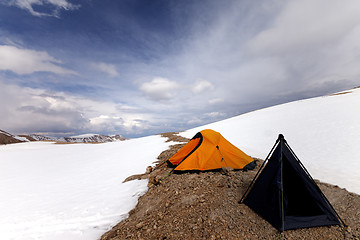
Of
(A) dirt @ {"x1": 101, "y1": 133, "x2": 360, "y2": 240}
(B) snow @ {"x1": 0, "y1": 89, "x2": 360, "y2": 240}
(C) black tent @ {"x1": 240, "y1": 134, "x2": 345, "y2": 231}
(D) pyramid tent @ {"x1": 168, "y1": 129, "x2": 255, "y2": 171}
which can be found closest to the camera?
(A) dirt @ {"x1": 101, "y1": 133, "x2": 360, "y2": 240}

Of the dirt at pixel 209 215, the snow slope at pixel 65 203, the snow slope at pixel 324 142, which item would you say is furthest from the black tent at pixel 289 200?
the snow slope at pixel 65 203

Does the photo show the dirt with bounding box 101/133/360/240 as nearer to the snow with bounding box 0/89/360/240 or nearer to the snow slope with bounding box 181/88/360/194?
the snow with bounding box 0/89/360/240

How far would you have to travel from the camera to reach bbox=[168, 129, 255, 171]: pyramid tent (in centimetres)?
739

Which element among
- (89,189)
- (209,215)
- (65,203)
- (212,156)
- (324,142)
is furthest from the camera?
(324,142)

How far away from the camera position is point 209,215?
14.3 feet

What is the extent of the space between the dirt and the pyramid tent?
787 millimetres

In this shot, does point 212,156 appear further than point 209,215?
Yes

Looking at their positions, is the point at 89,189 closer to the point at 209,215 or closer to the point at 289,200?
the point at 209,215

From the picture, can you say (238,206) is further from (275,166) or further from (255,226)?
(275,166)

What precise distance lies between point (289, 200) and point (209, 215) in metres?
2.49

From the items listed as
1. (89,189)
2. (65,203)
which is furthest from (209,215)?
(89,189)

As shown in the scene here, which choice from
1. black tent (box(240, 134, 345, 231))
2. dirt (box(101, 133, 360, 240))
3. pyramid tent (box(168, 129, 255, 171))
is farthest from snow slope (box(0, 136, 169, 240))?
black tent (box(240, 134, 345, 231))

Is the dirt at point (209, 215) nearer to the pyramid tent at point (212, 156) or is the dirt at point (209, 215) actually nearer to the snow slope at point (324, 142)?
the pyramid tent at point (212, 156)

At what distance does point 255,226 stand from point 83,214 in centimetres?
661
